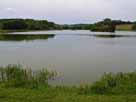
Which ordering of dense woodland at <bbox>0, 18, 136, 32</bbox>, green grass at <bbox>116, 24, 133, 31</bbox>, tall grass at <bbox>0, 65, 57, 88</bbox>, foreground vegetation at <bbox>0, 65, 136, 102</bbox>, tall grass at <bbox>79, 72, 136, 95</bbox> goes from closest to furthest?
foreground vegetation at <bbox>0, 65, 136, 102</bbox>
tall grass at <bbox>79, 72, 136, 95</bbox>
tall grass at <bbox>0, 65, 57, 88</bbox>
dense woodland at <bbox>0, 18, 136, 32</bbox>
green grass at <bbox>116, 24, 133, 31</bbox>

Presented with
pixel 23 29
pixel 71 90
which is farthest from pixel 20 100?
pixel 23 29

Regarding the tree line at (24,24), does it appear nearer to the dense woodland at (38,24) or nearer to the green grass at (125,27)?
the dense woodland at (38,24)

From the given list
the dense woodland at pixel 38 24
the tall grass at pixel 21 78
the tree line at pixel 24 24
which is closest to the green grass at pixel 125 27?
the dense woodland at pixel 38 24

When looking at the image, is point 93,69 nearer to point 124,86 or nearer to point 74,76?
point 74,76

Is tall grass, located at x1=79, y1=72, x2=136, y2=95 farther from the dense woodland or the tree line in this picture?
the tree line

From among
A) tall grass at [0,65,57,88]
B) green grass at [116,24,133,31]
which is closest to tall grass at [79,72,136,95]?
tall grass at [0,65,57,88]

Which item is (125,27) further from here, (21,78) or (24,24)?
(21,78)

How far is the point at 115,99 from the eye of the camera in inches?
300

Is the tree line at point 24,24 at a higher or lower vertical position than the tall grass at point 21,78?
higher

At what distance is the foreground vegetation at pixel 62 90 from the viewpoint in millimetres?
7625

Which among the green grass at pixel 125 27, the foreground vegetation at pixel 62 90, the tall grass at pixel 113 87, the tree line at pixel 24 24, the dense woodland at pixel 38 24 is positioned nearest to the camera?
the foreground vegetation at pixel 62 90

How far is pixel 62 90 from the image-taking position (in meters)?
9.27

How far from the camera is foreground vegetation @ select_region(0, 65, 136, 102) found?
763 centimetres

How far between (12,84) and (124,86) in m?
4.28
